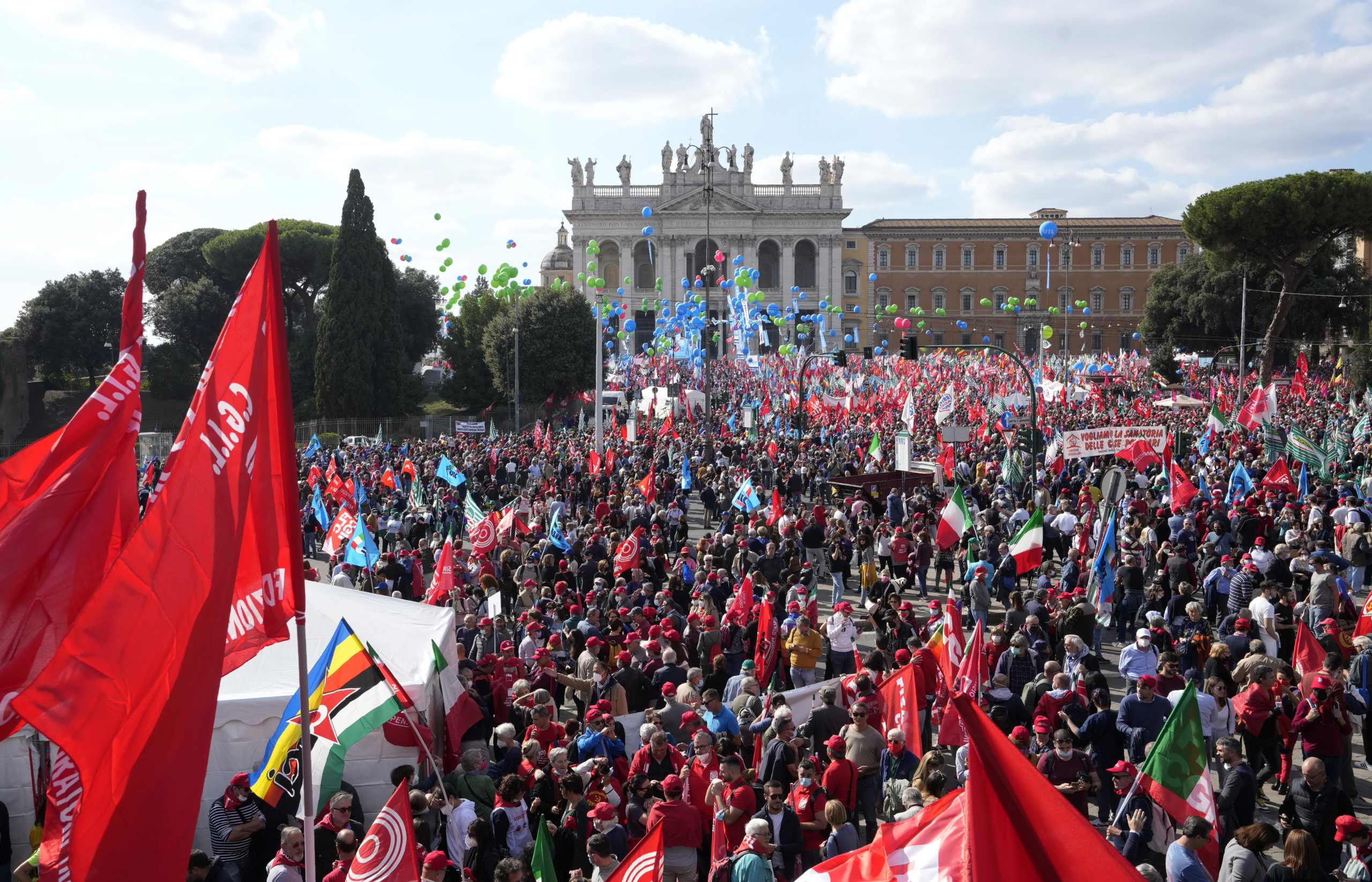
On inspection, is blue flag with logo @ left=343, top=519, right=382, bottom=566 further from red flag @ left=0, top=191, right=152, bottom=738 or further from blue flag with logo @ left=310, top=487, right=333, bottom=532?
red flag @ left=0, top=191, right=152, bottom=738

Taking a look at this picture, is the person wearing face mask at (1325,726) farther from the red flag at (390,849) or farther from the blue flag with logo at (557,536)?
the blue flag with logo at (557,536)

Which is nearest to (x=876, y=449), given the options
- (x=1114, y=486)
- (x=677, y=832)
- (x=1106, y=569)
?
(x=1114, y=486)

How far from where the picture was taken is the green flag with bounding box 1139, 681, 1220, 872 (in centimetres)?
568

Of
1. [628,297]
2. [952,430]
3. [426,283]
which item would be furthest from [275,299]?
[628,297]

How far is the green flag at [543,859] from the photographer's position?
5410mm

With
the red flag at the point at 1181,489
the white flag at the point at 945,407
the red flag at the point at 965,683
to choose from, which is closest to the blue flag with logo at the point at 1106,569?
the red flag at the point at 965,683

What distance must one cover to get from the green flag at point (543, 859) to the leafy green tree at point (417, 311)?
5541 centimetres

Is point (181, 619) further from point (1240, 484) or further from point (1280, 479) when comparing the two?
point (1280, 479)

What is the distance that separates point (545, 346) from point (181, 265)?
25.9 m

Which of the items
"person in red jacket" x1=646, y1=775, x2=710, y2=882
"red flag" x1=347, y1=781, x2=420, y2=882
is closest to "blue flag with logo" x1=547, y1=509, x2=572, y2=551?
"person in red jacket" x1=646, y1=775, x2=710, y2=882

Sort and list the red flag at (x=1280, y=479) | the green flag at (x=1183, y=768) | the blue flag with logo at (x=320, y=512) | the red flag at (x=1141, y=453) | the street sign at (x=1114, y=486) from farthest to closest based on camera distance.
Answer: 1. the red flag at (x=1141, y=453)
2. the blue flag with logo at (x=320, y=512)
3. the red flag at (x=1280, y=479)
4. the street sign at (x=1114, y=486)
5. the green flag at (x=1183, y=768)

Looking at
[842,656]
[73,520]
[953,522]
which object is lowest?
[842,656]

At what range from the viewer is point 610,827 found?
19.2 feet

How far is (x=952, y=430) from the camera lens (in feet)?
73.5
